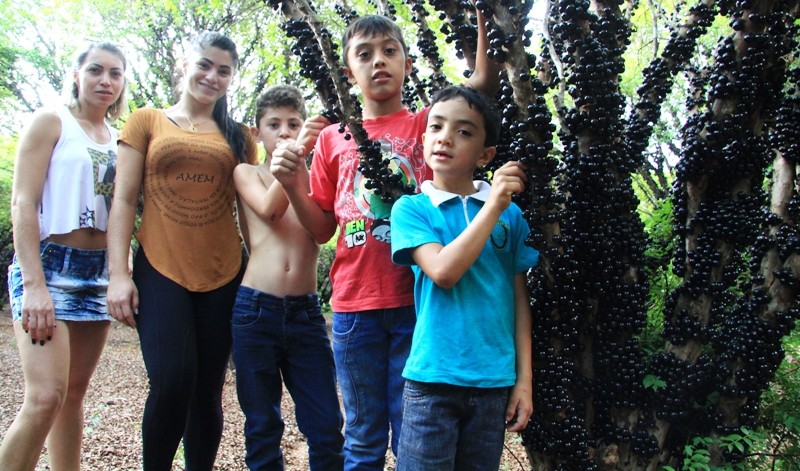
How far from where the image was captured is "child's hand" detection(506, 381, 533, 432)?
218cm

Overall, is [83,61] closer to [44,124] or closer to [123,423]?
[44,124]

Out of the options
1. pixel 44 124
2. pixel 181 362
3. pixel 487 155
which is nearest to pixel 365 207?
pixel 487 155

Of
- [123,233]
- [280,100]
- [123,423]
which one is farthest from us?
[123,423]

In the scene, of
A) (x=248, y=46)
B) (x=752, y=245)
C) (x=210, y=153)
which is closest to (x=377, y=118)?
(x=210, y=153)

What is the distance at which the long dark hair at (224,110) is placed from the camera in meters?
3.14

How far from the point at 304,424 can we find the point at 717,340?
2.10 m


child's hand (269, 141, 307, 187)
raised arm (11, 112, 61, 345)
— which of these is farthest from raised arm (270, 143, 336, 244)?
raised arm (11, 112, 61, 345)

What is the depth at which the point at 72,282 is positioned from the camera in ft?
9.96

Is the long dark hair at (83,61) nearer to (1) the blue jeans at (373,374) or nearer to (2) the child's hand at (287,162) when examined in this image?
(2) the child's hand at (287,162)

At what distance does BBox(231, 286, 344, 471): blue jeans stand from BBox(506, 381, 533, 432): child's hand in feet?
3.57

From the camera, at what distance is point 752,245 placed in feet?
9.12

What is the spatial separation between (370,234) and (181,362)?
114 cm

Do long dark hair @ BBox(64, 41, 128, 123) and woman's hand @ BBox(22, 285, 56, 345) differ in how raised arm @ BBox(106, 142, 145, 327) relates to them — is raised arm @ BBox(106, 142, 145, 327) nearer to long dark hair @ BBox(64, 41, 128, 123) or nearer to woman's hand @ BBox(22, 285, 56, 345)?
woman's hand @ BBox(22, 285, 56, 345)

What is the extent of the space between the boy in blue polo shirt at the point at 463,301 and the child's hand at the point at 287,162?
1.97 feet
